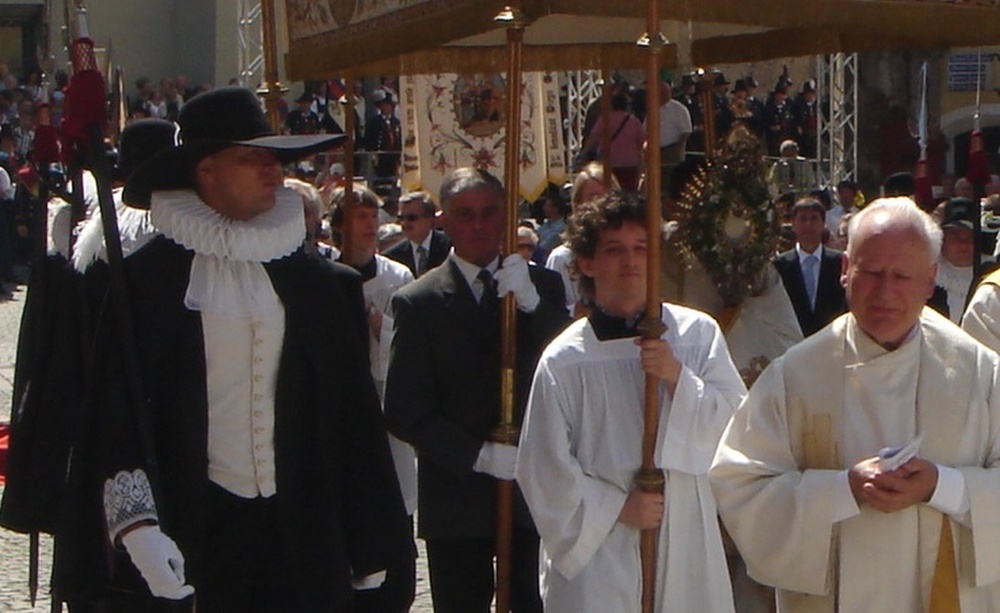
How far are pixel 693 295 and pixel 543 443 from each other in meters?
1.21

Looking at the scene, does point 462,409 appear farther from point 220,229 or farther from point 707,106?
point 707,106

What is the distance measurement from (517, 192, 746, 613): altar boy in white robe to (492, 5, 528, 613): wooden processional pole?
64 centimetres

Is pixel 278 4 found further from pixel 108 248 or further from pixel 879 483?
pixel 879 483

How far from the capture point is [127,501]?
3.94 meters

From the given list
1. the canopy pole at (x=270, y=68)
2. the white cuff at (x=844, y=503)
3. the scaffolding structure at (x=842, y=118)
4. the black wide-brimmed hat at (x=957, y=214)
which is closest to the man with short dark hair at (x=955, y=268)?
the black wide-brimmed hat at (x=957, y=214)

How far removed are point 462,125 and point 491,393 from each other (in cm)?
355

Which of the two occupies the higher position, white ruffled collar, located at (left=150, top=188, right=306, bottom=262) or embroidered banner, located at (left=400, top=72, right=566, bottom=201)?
embroidered banner, located at (left=400, top=72, right=566, bottom=201)

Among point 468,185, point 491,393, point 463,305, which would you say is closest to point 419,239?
point 468,185

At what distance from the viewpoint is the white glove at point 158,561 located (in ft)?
12.5

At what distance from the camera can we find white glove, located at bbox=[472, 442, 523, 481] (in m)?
5.14

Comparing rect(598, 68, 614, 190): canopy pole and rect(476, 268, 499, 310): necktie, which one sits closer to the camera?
rect(476, 268, 499, 310): necktie

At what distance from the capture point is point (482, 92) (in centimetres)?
844

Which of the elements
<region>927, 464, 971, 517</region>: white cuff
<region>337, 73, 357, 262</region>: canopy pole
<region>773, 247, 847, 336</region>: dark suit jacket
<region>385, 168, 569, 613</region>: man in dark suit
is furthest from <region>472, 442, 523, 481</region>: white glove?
<region>773, 247, 847, 336</region>: dark suit jacket

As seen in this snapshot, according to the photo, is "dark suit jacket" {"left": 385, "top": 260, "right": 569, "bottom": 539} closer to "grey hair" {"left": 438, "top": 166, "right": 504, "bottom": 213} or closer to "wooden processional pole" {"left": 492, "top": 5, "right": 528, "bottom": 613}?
"wooden processional pole" {"left": 492, "top": 5, "right": 528, "bottom": 613}
